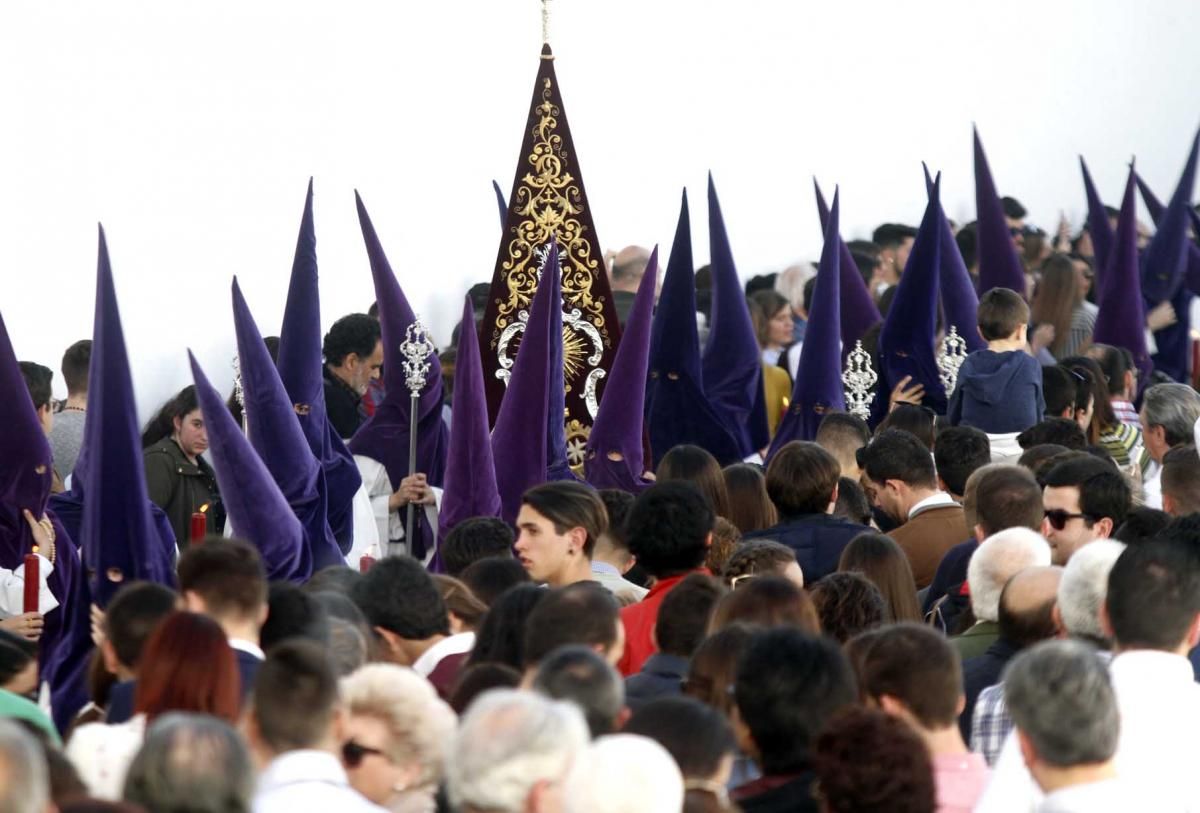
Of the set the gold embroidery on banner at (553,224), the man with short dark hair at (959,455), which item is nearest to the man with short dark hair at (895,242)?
the gold embroidery on banner at (553,224)

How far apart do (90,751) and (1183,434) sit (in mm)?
Result: 5141

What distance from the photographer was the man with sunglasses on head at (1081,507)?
6848 millimetres

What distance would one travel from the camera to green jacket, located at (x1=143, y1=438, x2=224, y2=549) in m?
8.39

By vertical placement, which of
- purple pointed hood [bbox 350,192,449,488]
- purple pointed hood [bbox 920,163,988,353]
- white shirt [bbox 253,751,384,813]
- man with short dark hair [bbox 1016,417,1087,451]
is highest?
purple pointed hood [bbox 920,163,988,353]

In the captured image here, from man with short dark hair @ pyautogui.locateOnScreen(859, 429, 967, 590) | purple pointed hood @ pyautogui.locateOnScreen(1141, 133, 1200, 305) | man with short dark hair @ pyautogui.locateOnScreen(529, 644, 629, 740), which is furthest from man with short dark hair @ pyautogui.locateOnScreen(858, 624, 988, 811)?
purple pointed hood @ pyautogui.locateOnScreen(1141, 133, 1200, 305)

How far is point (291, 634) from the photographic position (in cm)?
538

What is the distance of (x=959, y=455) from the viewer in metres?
7.93

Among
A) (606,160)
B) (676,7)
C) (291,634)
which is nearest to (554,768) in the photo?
(291,634)

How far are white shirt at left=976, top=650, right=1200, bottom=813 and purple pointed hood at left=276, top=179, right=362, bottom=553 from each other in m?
3.84

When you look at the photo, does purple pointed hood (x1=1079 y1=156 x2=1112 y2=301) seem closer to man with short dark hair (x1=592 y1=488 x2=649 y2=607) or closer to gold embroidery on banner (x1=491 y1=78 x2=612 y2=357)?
gold embroidery on banner (x1=491 y1=78 x2=612 y2=357)

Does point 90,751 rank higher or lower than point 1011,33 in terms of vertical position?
lower

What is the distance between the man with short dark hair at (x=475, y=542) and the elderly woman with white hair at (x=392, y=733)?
7.41 ft

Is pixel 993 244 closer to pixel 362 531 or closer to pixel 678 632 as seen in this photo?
pixel 362 531

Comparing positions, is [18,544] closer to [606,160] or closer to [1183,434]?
[1183,434]
